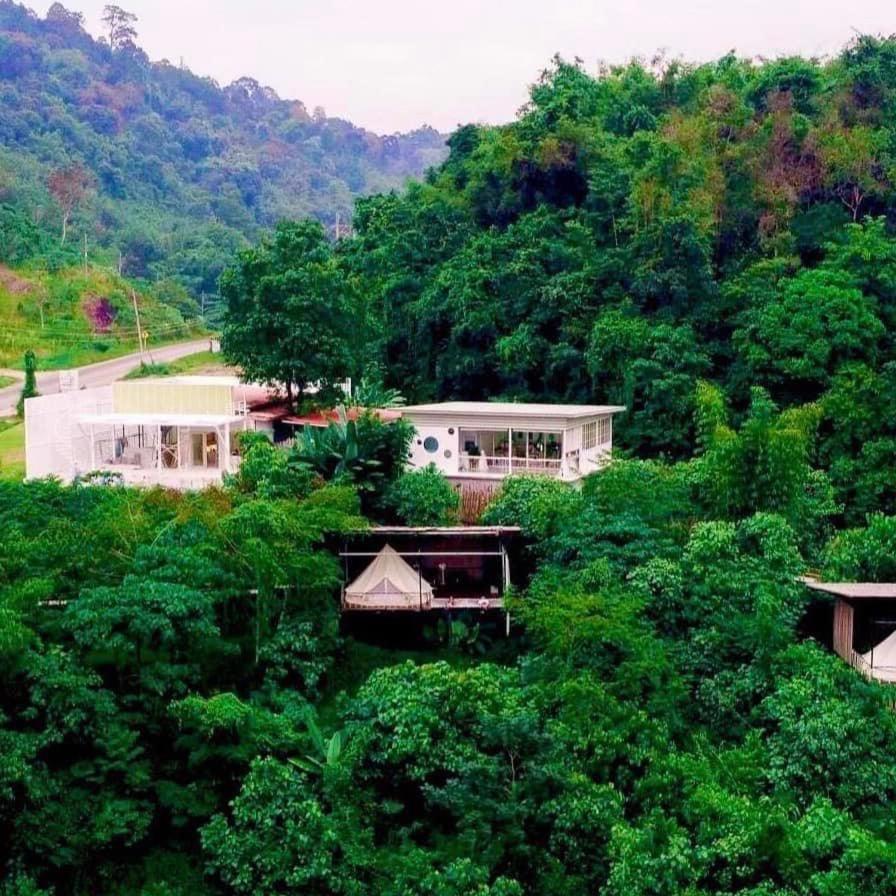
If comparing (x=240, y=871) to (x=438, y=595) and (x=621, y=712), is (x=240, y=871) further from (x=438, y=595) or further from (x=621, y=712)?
(x=438, y=595)

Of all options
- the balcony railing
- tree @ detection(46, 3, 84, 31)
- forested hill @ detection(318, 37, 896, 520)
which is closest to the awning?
the balcony railing

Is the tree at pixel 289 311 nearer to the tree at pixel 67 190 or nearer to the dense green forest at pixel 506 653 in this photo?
the dense green forest at pixel 506 653

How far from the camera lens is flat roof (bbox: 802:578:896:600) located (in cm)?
1427

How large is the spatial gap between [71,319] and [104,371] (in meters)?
6.91

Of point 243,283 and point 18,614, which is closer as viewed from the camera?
point 18,614

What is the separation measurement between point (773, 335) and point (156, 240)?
147 ft

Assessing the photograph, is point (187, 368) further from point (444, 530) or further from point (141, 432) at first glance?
point (444, 530)

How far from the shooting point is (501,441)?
2002 cm

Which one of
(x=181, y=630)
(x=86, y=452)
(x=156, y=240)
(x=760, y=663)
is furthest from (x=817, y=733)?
(x=156, y=240)

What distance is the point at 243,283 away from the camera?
21703mm

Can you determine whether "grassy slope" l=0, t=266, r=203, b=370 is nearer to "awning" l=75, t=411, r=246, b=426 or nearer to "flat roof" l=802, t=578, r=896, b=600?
"awning" l=75, t=411, r=246, b=426

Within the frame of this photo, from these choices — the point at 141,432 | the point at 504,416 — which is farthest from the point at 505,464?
the point at 141,432

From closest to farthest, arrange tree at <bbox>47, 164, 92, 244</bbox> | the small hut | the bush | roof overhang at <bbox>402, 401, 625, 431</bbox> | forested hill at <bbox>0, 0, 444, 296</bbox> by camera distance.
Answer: the small hut, the bush, roof overhang at <bbox>402, 401, 625, 431</bbox>, tree at <bbox>47, 164, 92, 244</bbox>, forested hill at <bbox>0, 0, 444, 296</bbox>

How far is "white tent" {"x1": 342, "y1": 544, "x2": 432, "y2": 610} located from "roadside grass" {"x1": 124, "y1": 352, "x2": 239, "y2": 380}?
18447 mm
